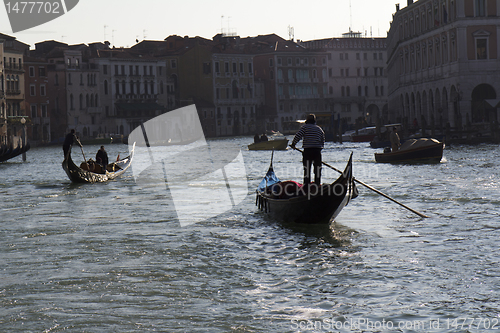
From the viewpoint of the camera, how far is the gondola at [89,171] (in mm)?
19391

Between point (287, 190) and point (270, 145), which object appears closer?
point (287, 190)

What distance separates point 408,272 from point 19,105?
5372 cm

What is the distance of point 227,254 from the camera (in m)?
8.62

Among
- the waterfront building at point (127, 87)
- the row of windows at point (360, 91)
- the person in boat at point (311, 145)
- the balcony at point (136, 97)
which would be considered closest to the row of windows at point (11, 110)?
the waterfront building at point (127, 87)

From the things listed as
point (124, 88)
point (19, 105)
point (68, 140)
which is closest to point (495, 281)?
point (68, 140)

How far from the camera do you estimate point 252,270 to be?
7625 millimetres

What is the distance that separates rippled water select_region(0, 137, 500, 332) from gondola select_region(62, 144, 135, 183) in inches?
223

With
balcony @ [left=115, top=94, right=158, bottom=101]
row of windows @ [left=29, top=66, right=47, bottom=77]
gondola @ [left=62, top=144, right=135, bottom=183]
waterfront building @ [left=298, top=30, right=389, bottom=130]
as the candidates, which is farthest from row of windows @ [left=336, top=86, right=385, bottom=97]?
gondola @ [left=62, top=144, right=135, bottom=183]

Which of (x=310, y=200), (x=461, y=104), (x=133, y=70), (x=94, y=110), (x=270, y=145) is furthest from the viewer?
(x=133, y=70)

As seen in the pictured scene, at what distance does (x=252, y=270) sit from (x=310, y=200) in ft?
8.13

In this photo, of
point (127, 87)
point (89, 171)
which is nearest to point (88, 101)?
point (127, 87)

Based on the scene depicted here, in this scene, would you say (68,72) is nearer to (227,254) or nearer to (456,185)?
(456,185)

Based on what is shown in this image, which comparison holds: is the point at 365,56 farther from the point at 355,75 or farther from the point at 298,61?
the point at 298,61

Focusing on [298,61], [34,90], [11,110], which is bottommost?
[11,110]
